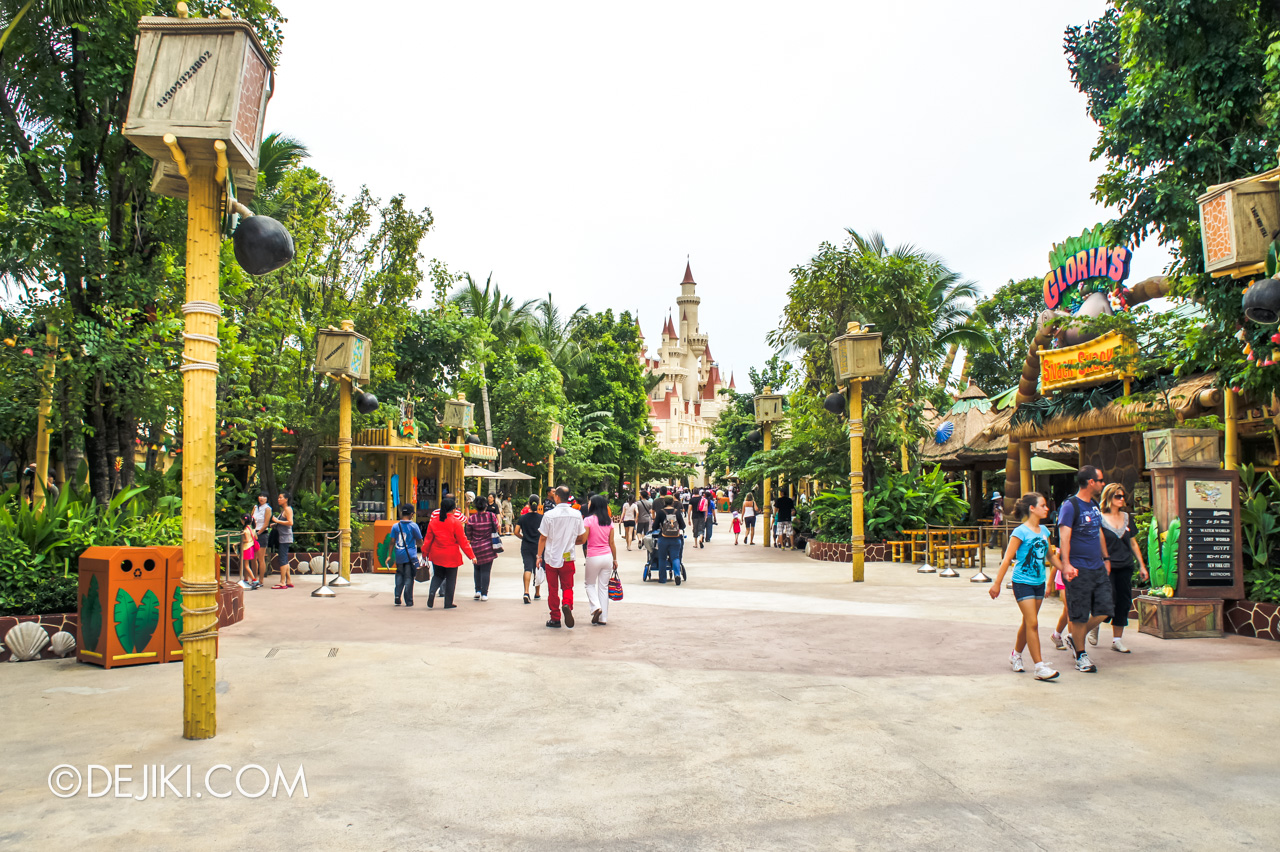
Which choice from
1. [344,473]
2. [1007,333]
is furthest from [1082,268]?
[1007,333]

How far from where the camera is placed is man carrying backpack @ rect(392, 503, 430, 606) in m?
11.7

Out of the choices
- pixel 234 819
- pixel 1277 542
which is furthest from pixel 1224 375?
pixel 234 819

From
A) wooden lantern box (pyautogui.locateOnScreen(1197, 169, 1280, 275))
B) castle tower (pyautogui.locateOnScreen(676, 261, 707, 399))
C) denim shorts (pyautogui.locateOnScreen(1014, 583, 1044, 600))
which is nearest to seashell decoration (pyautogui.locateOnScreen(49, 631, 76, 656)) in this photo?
denim shorts (pyautogui.locateOnScreen(1014, 583, 1044, 600))

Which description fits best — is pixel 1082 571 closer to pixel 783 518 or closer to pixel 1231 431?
pixel 1231 431

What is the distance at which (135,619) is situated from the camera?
294 inches

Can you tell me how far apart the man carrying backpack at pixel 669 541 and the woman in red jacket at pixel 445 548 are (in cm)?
407

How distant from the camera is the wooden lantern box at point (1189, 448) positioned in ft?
31.0

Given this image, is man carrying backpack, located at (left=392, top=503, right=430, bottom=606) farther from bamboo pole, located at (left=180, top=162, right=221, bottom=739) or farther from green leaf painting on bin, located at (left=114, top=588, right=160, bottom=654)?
bamboo pole, located at (left=180, top=162, right=221, bottom=739)

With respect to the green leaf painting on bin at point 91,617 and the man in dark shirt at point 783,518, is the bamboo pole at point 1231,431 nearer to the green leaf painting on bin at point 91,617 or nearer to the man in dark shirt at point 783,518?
the man in dark shirt at point 783,518

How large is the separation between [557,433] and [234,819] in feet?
88.0

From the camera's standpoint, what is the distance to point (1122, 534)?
7.92 metres

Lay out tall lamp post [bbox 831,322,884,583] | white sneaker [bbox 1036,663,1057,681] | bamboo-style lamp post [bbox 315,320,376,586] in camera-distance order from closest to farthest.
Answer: white sneaker [bbox 1036,663,1057,681] < bamboo-style lamp post [bbox 315,320,376,586] < tall lamp post [bbox 831,322,884,583]

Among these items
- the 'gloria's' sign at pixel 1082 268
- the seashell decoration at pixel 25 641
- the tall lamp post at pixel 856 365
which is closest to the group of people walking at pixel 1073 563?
the tall lamp post at pixel 856 365

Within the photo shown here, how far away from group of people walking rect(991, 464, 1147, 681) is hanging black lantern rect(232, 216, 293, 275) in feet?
19.1
